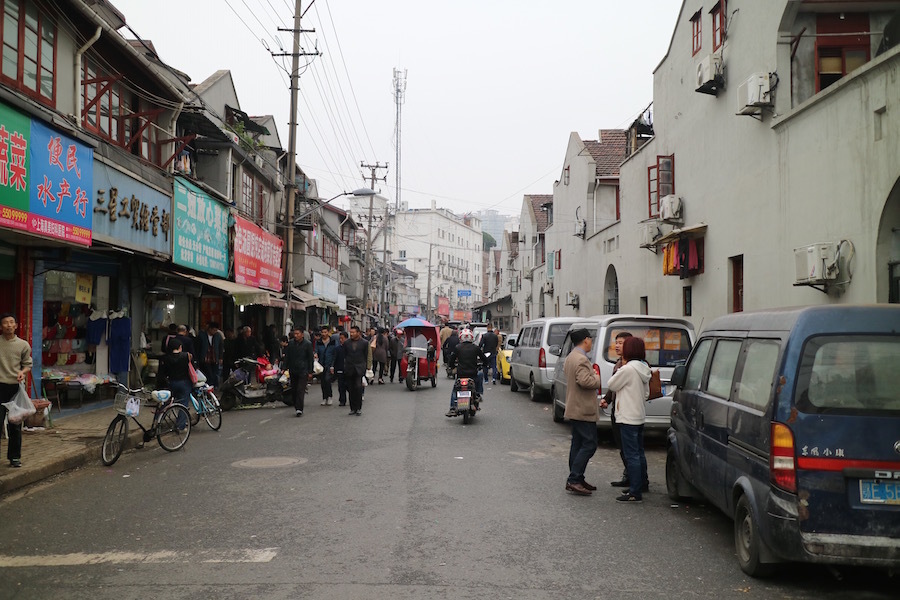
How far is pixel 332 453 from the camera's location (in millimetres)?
10555

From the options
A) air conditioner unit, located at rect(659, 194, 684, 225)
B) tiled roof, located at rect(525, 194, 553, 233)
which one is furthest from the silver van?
tiled roof, located at rect(525, 194, 553, 233)

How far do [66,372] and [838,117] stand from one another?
1437 centimetres

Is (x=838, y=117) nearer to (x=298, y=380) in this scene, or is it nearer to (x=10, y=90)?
(x=298, y=380)

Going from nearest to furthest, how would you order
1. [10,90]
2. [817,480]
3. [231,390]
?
1. [817,480]
2. [10,90]
3. [231,390]

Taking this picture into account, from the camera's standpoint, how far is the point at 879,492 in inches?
191

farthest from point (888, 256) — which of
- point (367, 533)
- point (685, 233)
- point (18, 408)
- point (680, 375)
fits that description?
point (18, 408)

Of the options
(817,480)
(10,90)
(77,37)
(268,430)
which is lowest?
(268,430)

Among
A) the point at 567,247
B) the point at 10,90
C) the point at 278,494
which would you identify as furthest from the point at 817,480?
the point at 567,247

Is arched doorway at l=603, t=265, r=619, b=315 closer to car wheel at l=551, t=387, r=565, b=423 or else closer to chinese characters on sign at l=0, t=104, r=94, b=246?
car wheel at l=551, t=387, r=565, b=423

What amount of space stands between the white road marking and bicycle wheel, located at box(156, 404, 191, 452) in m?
5.08

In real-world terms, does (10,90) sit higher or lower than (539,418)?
higher

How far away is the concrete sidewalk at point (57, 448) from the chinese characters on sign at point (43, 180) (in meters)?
3.03

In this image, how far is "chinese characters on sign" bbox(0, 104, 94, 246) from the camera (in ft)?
33.1

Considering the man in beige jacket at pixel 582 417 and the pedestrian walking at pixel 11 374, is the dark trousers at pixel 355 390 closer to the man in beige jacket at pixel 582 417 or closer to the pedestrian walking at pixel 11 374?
the pedestrian walking at pixel 11 374
